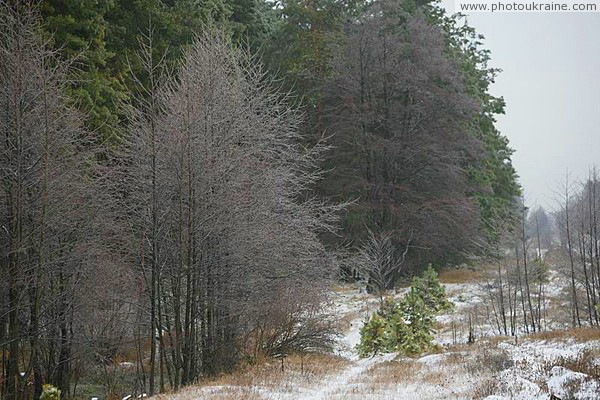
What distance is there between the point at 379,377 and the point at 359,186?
19594 mm

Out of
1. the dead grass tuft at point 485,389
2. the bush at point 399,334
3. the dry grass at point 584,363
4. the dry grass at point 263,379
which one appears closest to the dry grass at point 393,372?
the dry grass at point 263,379

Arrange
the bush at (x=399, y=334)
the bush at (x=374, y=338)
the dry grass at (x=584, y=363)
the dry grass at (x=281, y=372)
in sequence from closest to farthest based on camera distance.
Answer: the dry grass at (x=584, y=363) → the dry grass at (x=281, y=372) → the bush at (x=399, y=334) → the bush at (x=374, y=338)

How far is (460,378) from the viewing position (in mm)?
11211

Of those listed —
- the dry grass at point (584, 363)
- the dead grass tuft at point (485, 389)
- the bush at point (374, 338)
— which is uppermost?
the dry grass at point (584, 363)

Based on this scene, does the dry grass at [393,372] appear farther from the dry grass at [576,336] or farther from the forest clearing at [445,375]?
the dry grass at [576,336]

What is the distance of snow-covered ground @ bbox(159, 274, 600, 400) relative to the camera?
28.8ft

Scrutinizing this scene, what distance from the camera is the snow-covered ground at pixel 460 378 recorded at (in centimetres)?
878

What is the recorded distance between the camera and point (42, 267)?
11.4 m

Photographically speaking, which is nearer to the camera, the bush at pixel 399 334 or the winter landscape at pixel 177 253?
the winter landscape at pixel 177 253

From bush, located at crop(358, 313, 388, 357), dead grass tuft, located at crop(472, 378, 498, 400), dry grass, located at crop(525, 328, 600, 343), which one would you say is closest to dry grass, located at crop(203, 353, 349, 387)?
bush, located at crop(358, 313, 388, 357)

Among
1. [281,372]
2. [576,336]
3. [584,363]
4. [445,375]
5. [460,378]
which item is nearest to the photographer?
[584,363]

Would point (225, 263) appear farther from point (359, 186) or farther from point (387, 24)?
point (387, 24)

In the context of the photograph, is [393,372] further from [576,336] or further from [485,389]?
[576,336]

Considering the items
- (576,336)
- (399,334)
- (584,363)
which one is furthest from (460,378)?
(399,334)
